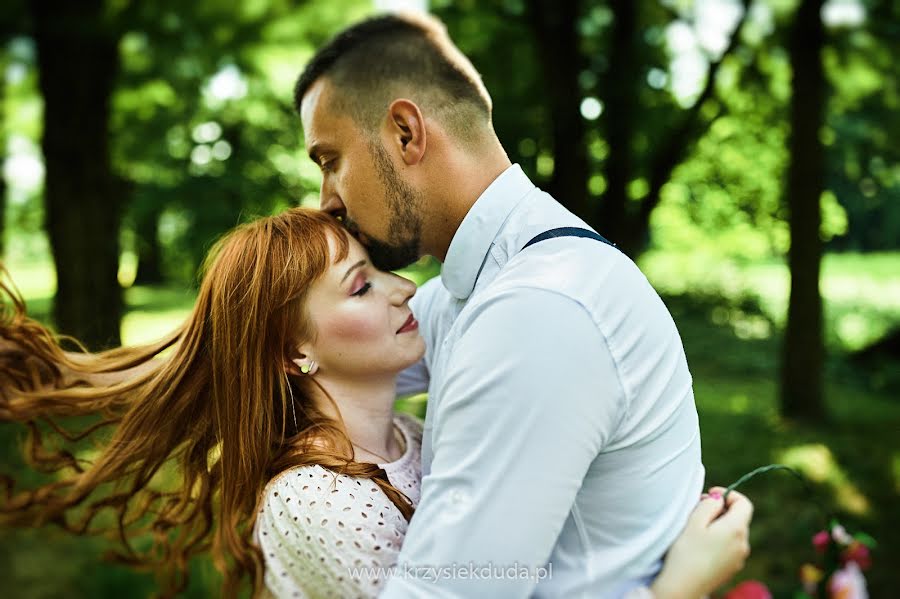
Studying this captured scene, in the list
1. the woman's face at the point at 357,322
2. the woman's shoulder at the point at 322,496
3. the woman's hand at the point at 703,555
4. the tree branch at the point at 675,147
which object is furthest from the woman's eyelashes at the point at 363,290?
the tree branch at the point at 675,147

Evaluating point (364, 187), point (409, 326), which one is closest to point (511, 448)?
point (409, 326)

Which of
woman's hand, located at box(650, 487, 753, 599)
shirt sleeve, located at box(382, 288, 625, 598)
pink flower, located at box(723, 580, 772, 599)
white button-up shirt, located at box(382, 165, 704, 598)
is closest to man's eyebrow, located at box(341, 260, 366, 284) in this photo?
white button-up shirt, located at box(382, 165, 704, 598)

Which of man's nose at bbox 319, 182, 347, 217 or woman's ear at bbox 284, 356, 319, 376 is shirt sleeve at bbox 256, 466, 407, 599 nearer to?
woman's ear at bbox 284, 356, 319, 376

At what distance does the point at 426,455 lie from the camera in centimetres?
202

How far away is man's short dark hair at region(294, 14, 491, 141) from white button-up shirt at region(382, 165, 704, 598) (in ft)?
1.93

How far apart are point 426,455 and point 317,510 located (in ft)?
1.00

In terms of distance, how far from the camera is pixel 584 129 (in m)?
6.66

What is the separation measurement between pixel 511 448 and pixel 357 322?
78 cm

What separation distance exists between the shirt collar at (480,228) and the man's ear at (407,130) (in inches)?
8.2

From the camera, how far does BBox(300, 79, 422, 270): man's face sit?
83.3 inches

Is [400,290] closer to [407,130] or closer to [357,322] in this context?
[357,322]

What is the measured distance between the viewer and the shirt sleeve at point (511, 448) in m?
1.46

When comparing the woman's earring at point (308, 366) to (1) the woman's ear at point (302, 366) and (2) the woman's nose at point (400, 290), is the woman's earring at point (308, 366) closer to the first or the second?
(1) the woman's ear at point (302, 366)

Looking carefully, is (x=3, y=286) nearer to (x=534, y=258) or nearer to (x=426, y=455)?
(x=426, y=455)
